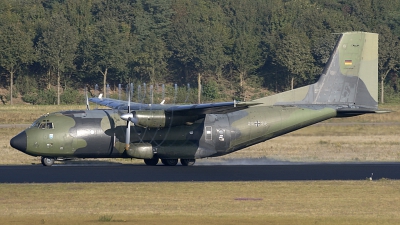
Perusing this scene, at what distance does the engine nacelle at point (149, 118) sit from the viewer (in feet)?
89.3

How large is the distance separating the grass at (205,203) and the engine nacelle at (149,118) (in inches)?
199

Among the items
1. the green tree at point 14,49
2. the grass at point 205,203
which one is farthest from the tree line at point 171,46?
the grass at point 205,203

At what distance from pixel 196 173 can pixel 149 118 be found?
10.2 feet

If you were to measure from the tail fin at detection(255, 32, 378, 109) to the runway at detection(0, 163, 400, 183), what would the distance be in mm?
3073

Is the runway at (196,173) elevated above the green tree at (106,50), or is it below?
below

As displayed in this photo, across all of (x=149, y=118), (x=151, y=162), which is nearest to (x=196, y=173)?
(x=149, y=118)

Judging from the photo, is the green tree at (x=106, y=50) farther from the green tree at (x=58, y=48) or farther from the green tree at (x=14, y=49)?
the green tree at (x=14, y=49)

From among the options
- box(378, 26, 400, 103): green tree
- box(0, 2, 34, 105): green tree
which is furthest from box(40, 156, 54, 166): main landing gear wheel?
box(378, 26, 400, 103): green tree

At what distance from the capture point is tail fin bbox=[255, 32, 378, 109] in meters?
31.0

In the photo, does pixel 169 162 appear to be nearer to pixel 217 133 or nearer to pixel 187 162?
pixel 187 162

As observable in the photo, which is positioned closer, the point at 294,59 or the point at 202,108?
the point at 202,108

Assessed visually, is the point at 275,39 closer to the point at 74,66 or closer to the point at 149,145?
the point at 74,66

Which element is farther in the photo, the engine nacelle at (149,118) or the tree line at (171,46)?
the tree line at (171,46)

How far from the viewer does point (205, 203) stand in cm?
1956
